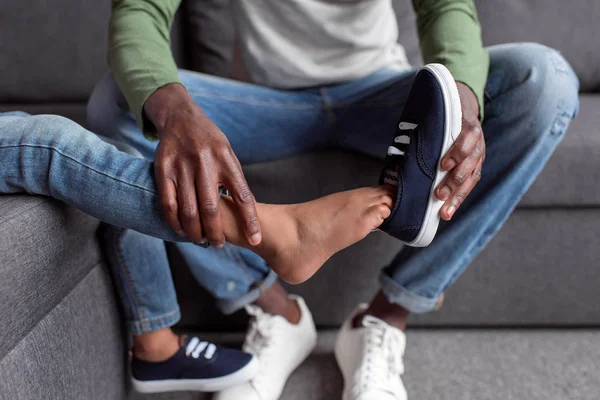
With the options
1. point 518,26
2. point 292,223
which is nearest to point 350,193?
point 292,223

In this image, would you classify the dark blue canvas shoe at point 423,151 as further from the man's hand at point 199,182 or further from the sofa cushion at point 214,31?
the sofa cushion at point 214,31

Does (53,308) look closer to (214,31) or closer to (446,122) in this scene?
(446,122)

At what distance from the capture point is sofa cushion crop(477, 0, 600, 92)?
151 centimetres

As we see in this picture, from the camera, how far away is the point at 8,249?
58cm

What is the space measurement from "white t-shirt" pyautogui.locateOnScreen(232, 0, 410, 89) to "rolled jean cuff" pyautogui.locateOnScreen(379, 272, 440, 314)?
0.38m

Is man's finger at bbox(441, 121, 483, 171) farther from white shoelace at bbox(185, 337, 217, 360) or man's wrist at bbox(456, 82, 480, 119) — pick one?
white shoelace at bbox(185, 337, 217, 360)

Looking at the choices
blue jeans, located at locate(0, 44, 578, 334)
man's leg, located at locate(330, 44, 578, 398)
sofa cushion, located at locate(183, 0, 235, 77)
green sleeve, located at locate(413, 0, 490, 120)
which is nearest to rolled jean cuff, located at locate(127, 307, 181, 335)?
blue jeans, located at locate(0, 44, 578, 334)

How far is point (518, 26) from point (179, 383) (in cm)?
127

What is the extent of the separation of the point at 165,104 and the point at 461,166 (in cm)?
39

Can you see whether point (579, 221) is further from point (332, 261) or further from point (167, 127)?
point (167, 127)

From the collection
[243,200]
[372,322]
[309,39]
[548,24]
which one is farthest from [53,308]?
[548,24]

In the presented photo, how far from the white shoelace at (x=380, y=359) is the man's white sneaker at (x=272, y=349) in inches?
4.9

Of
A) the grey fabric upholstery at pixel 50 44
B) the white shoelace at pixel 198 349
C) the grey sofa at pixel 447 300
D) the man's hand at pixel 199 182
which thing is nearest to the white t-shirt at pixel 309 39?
the grey sofa at pixel 447 300

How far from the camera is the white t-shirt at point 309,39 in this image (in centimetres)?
99
